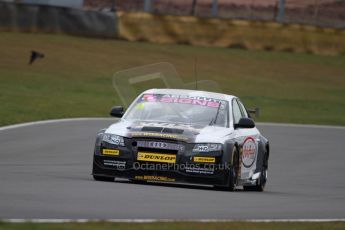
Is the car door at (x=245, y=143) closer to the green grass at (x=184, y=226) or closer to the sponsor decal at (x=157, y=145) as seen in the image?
the sponsor decal at (x=157, y=145)

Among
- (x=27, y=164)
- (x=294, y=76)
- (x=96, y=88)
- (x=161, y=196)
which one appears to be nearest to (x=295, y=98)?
(x=294, y=76)

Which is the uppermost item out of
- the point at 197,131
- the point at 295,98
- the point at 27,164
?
the point at 197,131

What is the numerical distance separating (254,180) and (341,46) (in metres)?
25.9

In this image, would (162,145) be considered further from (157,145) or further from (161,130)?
(161,130)

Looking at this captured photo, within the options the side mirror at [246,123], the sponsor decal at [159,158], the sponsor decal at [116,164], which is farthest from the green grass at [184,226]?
the side mirror at [246,123]

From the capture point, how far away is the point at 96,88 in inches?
1209

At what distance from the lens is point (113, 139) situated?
42.1 ft

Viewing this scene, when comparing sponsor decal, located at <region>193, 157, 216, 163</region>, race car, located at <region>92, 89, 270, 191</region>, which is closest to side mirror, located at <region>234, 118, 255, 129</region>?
race car, located at <region>92, 89, 270, 191</region>

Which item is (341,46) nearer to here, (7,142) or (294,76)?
(294,76)

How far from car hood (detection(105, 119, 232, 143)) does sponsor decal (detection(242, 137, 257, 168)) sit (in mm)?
523

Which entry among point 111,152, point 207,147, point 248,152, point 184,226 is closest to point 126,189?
point 111,152

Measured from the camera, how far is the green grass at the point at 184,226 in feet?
26.2

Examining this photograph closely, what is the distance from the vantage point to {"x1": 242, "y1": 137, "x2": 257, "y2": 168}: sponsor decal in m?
13.7

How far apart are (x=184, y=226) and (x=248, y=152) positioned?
17.8ft
